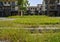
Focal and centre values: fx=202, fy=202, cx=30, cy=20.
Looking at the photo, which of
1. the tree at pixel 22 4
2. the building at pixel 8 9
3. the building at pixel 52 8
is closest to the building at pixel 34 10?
the building at pixel 52 8

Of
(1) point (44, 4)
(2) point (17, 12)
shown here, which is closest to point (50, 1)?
(1) point (44, 4)

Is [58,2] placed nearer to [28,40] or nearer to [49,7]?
[49,7]

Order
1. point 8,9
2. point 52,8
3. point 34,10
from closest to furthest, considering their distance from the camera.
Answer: point 8,9, point 52,8, point 34,10

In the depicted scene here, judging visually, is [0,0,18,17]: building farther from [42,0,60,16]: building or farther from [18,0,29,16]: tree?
[42,0,60,16]: building

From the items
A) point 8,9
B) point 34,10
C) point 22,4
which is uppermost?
point 22,4

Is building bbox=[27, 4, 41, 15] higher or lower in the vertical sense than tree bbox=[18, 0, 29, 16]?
lower

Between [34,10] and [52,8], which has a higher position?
[52,8]

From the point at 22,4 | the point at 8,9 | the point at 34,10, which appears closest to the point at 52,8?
the point at 34,10

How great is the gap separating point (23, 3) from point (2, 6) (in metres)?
9.59

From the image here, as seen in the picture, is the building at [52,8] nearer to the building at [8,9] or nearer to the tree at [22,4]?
the tree at [22,4]

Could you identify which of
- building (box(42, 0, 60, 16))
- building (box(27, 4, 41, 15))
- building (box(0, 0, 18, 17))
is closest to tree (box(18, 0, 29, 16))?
building (box(0, 0, 18, 17))

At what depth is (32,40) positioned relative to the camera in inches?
253

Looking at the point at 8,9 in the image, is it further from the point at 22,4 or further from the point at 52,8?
the point at 52,8

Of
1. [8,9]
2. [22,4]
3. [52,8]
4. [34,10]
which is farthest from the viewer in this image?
[34,10]
